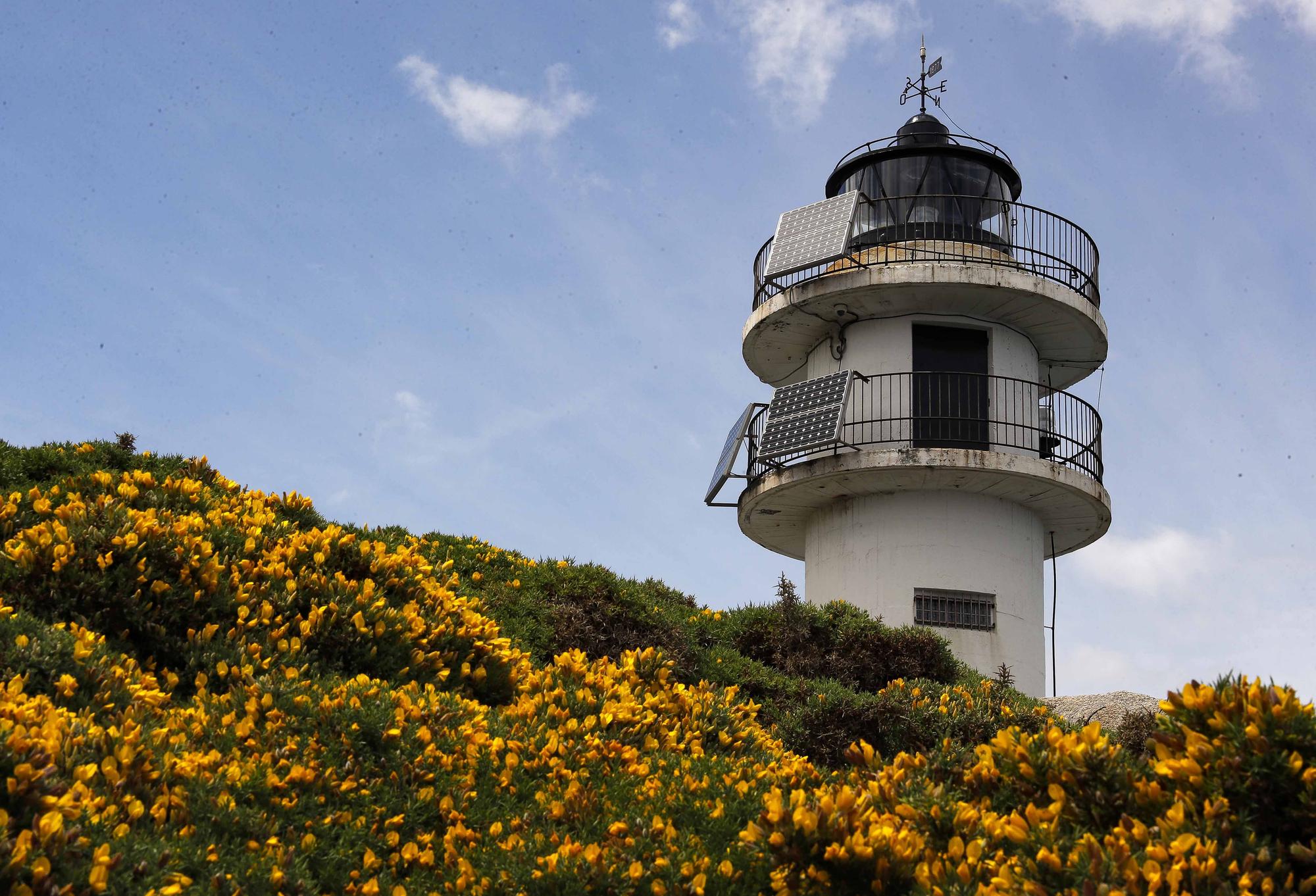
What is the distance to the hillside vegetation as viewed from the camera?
4941mm

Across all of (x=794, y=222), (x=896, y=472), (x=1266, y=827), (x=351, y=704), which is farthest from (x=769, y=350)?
(x=1266, y=827)

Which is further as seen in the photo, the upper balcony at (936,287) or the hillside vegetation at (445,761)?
the upper balcony at (936,287)

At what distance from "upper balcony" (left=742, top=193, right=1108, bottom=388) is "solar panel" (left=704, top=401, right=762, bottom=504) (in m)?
1.49

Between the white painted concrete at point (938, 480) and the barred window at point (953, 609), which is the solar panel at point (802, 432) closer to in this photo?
the white painted concrete at point (938, 480)

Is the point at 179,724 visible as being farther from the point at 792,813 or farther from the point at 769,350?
the point at 769,350

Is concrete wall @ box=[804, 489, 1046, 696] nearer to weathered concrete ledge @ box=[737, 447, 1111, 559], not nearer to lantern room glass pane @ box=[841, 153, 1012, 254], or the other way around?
weathered concrete ledge @ box=[737, 447, 1111, 559]

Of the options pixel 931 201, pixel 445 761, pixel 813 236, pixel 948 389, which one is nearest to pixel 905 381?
pixel 948 389

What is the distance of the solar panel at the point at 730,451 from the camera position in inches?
829

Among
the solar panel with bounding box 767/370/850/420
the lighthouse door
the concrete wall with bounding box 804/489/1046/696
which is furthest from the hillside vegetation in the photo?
the lighthouse door

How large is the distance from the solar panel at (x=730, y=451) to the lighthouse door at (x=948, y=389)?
2747mm

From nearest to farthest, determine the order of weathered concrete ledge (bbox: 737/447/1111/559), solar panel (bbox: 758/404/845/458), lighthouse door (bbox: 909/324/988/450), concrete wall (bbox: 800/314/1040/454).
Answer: weathered concrete ledge (bbox: 737/447/1111/559) → solar panel (bbox: 758/404/845/458) → lighthouse door (bbox: 909/324/988/450) → concrete wall (bbox: 800/314/1040/454)

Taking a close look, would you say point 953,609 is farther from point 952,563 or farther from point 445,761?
point 445,761

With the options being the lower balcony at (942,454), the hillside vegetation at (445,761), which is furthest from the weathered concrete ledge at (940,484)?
the hillside vegetation at (445,761)

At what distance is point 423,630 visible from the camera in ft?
27.9
